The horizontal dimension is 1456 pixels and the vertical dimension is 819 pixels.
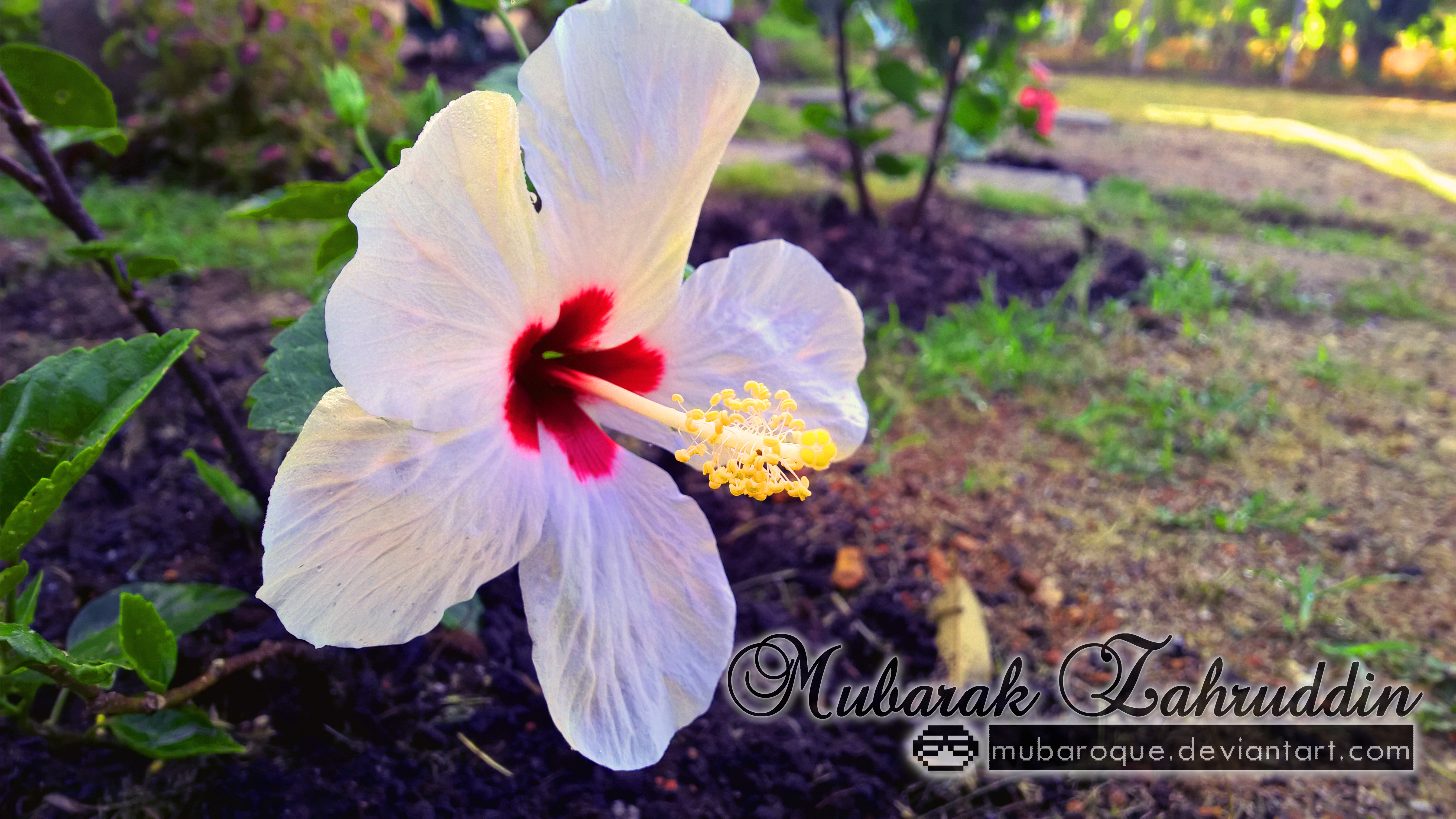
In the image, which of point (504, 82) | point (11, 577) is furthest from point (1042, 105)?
point (11, 577)

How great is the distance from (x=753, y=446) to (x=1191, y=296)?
232 centimetres

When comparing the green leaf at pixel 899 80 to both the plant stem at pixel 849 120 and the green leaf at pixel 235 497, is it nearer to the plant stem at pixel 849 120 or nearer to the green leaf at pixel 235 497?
the plant stem at pixel 849 120

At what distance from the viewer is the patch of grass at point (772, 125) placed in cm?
449

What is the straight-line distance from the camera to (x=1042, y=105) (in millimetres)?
3404

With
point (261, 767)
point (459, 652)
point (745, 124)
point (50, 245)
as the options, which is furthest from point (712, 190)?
point (261, 767)

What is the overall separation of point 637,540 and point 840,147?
3.80 meters

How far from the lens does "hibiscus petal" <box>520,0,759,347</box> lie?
2.07 feet

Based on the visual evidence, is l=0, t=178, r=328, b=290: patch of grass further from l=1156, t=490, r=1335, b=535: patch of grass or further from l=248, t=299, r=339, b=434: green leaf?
l=1156, t=490, r=1335, b=535: patch of grass

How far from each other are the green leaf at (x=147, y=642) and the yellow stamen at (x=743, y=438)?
1.37ft

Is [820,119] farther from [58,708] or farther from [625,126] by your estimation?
[58,708]

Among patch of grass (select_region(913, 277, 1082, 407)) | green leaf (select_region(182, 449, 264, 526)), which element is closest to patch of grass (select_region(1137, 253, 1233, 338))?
patch of grass (select_region(913, 277, 1082, 407))

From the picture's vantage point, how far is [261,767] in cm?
95

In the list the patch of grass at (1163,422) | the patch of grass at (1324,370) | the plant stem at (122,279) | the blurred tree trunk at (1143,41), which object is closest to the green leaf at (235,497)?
the plant stem at (122,279)

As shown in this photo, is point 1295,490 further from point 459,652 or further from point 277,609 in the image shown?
point 277,609
